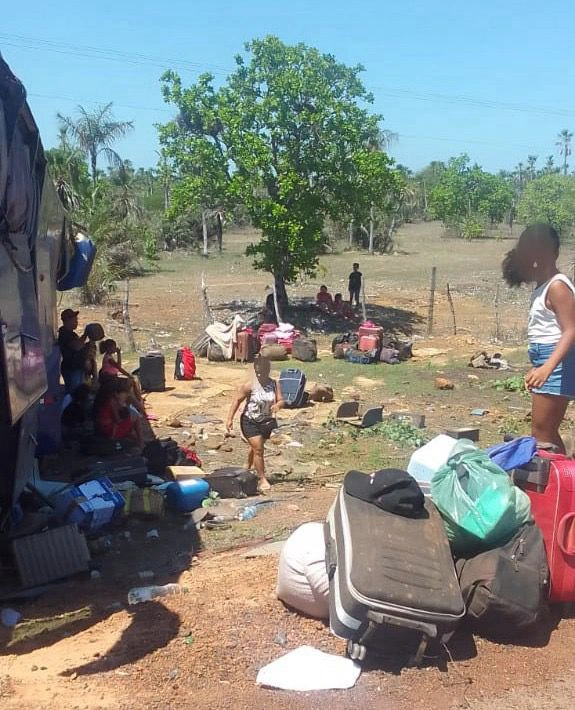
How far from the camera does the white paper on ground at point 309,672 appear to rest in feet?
11.2

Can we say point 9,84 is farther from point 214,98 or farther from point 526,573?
point 214,98

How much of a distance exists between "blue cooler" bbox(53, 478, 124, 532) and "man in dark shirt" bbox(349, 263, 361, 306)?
1571cm

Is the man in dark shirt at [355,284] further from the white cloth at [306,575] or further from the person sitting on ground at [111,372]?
the white cloth at [306,575]

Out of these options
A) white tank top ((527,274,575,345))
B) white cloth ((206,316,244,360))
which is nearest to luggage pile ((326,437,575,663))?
white tank top ((527,274,575,345))

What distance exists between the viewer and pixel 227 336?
15266 millimetres

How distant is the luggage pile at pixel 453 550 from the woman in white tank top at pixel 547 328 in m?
0.58

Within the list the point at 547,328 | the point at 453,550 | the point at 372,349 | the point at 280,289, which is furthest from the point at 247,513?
the point at 280,289

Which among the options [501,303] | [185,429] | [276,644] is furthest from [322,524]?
[501,303]

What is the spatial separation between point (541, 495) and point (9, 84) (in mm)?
3216

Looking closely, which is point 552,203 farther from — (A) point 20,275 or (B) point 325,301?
(A) point 20,275

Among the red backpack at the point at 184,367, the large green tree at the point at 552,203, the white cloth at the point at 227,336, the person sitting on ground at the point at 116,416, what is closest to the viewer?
the person sitting on ground at the point at 116,416

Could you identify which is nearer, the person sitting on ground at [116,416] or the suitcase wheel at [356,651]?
the suitcase wheel at [356,651]

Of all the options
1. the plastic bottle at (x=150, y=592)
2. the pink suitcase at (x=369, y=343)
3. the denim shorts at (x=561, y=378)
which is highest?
Answer: the denim shorts at (x=561, y=378)

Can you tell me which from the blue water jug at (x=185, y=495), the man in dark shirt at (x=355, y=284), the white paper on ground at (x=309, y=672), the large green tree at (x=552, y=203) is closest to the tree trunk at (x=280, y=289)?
the man in dark shirt at (x=355, y=284)
